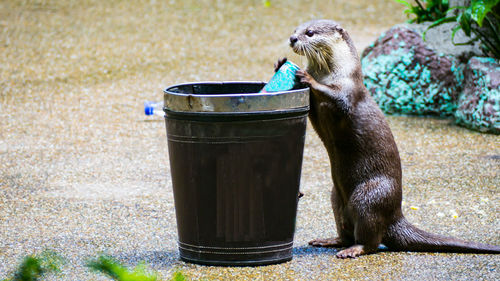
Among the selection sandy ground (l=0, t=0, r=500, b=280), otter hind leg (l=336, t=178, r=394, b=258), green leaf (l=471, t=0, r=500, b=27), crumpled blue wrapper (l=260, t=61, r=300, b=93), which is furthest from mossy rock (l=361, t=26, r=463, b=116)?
crumpled blue wrapper (l=260, t=61, r=300, b=93)

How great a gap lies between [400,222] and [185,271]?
4.09 ft

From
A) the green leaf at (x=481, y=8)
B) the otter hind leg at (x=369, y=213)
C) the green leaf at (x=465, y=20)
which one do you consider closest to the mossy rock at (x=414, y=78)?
the green leaf at (x=465, y=20)

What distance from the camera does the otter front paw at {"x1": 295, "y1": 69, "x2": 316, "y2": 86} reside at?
141 inches

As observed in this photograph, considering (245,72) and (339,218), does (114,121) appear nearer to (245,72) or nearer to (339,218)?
(245,72)

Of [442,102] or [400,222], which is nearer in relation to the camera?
[400,222]

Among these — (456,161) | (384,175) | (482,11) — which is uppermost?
(482,11)

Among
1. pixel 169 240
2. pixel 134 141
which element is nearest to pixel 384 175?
pixel 169 240

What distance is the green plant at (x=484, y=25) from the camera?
6.80m

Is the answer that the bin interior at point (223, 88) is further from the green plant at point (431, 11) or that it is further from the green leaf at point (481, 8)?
the green plant at point (431, 11)

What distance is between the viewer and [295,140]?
11.8ft

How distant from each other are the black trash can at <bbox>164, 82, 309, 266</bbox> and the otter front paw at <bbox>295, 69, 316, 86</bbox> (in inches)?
2.3

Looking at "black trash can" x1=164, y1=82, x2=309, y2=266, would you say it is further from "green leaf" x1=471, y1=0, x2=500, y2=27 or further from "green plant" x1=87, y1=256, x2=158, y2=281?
"green leaf" x1=471, y1=0, x2=500, y2=27

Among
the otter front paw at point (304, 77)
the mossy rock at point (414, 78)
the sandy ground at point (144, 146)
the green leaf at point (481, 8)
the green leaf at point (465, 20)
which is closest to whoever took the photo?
the otter front paw at point (304, 77)

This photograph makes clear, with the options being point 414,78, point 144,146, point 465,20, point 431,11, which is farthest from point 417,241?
point 431,11
